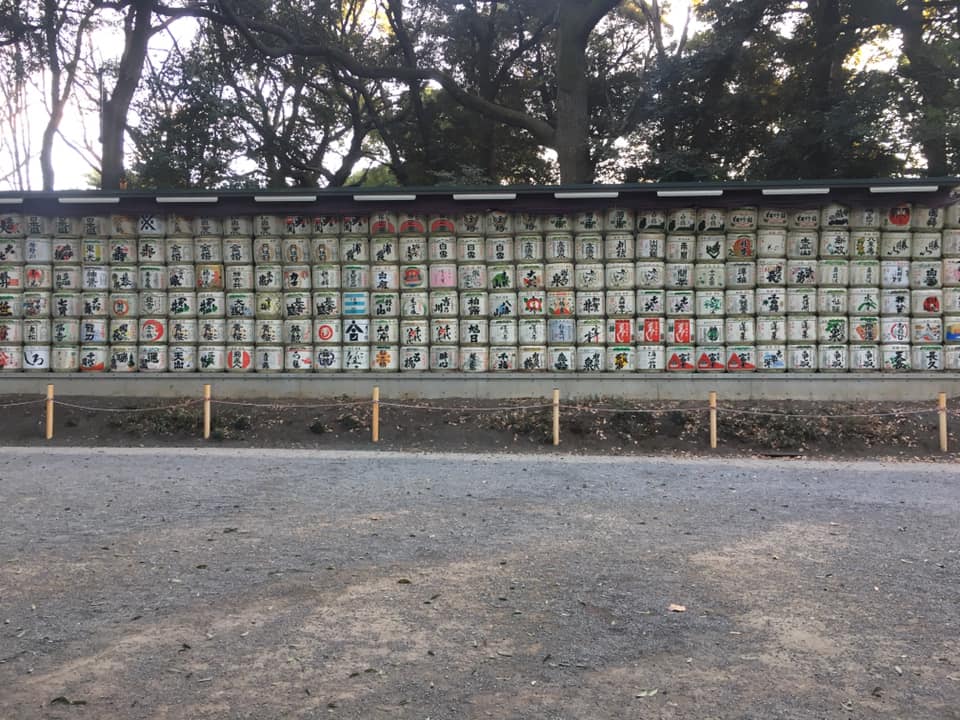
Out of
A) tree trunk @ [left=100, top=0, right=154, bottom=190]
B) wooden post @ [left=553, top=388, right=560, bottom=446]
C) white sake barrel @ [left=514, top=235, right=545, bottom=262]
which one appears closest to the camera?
wooden post @ [left=553, top=388, right=560, bottom=446]

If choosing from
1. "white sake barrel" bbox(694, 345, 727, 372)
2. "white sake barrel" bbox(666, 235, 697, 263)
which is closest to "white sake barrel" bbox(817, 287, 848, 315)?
"white sake barrel" bbox(694, 345, 727, 372)

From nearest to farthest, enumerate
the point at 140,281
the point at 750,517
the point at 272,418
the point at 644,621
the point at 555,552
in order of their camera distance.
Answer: the point at 644,621 → the point at 555,552 → the point at 750,517 → the point at 272,418 → the point at 140,281

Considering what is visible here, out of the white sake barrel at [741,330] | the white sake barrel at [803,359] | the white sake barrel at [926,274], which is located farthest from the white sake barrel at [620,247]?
the white sake barrel at [926,274]

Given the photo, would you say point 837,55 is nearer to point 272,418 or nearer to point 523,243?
point 523,243

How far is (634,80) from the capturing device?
2167 centimetres

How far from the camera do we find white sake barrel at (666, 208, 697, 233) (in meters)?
12.4

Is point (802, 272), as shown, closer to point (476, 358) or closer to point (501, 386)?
point (501, 386)

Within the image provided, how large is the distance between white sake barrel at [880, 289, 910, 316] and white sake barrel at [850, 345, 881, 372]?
627 mm

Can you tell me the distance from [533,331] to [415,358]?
6.80ft

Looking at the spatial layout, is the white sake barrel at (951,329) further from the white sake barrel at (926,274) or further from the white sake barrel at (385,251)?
the white sake barrel at (385,251)

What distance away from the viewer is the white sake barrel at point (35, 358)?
12.7 m

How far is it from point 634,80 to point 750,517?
1810 cm

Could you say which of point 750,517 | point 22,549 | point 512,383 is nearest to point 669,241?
point 512,383

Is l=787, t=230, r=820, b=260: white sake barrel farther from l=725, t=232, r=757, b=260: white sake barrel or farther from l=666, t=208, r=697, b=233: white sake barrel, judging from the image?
l=666, t=208, r=697, b=233: white sake barrel
